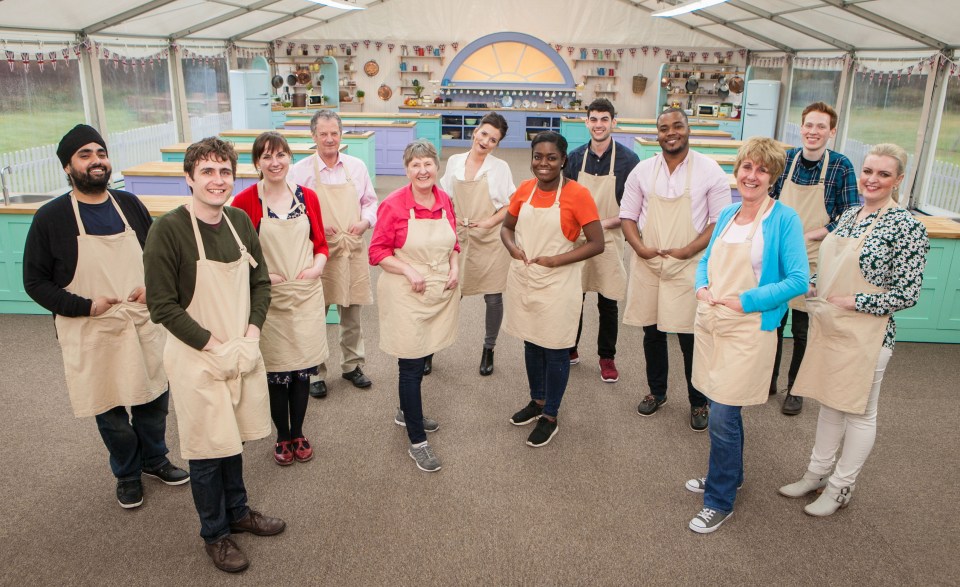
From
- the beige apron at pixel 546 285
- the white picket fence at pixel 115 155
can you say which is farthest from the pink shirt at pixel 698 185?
the white picket fence at pixel 115 155

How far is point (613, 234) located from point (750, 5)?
837cm

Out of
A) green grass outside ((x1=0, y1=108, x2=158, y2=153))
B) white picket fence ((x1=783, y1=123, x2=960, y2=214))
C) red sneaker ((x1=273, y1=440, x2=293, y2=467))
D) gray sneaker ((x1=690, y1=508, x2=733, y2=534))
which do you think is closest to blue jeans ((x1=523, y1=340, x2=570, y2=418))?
gray sneaker ((x1=690, y1=508, x2=733, y2=534))

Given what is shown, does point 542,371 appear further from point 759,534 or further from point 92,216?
point 92,216

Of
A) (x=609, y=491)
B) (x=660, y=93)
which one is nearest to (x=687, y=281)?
(x=609, y=491)

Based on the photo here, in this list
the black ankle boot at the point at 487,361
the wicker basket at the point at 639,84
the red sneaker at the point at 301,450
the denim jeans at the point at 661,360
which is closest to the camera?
the red sneaker at the point at 301,450

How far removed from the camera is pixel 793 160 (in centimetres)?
343

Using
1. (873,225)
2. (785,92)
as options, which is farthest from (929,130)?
(873,225)

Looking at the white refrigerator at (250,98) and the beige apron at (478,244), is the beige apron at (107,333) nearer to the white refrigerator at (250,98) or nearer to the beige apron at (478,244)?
the beige apron at (478,244)

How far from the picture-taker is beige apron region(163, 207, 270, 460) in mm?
2201

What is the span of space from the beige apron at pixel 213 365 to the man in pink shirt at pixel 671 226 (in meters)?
1.93

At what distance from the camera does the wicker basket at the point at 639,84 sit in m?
15.7

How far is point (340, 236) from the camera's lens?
358cm

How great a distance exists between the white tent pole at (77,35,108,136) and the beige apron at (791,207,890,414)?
862 cm

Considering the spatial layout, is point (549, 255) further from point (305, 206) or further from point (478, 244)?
point (305, 206)
